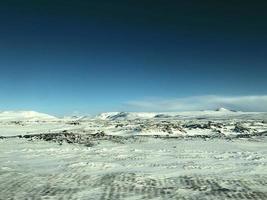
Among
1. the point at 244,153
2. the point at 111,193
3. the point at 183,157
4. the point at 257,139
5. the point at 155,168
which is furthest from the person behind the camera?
the point at 257,139

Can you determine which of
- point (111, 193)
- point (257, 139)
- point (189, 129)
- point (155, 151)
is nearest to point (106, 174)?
point (111, 193)

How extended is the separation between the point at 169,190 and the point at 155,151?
1260 centimetres

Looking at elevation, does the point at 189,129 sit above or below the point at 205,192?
above

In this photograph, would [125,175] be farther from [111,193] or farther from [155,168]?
[111,193]

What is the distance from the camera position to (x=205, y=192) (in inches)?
582

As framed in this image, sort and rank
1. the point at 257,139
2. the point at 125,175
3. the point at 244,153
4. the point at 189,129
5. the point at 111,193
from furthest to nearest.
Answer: the point at 189,129 → the point at 257,139 → the point at 244,153 → the point at 125,175 → the point at 111,193

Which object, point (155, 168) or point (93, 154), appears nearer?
point (155, 168)

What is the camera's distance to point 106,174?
736 inches

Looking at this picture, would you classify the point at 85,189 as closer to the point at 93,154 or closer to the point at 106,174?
the point at 106,174

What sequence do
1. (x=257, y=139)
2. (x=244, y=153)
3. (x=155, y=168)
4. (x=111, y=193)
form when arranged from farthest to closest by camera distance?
(x=257, y=139), (x=244, y=153), (x=155, y=168), (x=111, y=193)

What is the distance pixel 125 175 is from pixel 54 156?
7.99 metres

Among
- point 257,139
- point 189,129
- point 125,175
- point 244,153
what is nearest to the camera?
point 125,175

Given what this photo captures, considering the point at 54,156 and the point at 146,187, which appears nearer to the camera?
the point at 146,187

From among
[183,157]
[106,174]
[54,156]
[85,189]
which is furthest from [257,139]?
[85,189]
